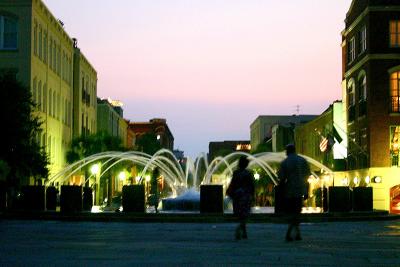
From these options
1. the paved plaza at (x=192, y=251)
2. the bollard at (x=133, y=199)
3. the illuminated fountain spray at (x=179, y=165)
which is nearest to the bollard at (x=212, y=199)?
the bollard at (x=133, y=199)

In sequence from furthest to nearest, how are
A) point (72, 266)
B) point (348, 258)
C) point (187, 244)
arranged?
point (187, 244) < point (348, 258) < point (72, 266)

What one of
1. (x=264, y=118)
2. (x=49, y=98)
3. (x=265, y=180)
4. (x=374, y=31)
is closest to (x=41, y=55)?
(x=49, y=98)

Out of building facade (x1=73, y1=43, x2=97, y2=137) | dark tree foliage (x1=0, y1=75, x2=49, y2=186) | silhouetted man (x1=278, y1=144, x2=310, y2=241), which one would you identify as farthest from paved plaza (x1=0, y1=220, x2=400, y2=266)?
Answer: building facade (x1=73, y1=43, x2=97, y2=137)

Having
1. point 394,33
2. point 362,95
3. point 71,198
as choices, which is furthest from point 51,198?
point 362,95

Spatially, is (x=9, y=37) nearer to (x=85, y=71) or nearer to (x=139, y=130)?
(x=85, y=71)

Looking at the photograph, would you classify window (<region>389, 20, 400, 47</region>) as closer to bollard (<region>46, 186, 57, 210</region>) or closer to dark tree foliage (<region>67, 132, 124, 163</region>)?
dark tree foliage (<region>67, 132, 124, 163</region>)

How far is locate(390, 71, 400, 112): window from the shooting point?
52844 mm

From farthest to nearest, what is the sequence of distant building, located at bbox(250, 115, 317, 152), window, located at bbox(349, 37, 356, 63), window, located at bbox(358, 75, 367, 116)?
distant building, located at bbox(250, 115, 317, 152) < window, located at bbox(349, 37, 356, 63) < window, located at bbox(358, 75, 367, 116)

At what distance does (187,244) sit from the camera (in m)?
15.3

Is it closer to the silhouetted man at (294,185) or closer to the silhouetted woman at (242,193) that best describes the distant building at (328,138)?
the silhouetted woman at (242,193)

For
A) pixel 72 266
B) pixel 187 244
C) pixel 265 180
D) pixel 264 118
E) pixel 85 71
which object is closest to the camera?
pixel 72 266

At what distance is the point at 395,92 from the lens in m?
52.9

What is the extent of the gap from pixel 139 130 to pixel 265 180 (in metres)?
112

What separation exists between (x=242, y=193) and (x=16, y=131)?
22.9m
